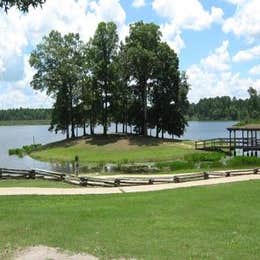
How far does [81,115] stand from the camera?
87812mm

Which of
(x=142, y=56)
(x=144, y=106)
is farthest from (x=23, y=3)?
(x=144, y=106)

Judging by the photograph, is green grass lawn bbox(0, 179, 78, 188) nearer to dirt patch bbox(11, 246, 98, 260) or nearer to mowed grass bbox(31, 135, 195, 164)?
dirt patch bbox(11, 246, 98, 260)

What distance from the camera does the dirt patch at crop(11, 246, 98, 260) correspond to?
13665mm

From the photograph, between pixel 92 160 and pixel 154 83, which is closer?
pixel 92 160

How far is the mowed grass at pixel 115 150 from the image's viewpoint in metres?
68.8

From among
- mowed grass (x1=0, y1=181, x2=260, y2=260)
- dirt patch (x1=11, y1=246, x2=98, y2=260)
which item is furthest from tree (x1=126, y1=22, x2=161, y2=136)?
dirt patch (x1=11, y1=246, x2=98, y2=260)

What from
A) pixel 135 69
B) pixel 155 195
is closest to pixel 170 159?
pixel 135 69

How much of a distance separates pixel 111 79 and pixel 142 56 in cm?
581

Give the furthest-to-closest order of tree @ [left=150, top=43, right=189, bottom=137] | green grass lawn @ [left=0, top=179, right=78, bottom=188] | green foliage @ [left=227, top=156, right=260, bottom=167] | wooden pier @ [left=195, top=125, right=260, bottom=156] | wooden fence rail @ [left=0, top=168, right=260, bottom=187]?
1. tree @ [left=150, top=43, right=189, bottom=137]
2. wooden pier @ [left=195, top=125, right=260, bottom=156]
3. green foliage @ [left=227, top=156, right=260, bottom=167]
4. wooden fence rail @ [left=0, top=168, right=260, bottom=187]
5. green grass lawn @ [left=0, top=179, right=78, bottom=188]

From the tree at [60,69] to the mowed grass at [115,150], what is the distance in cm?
736

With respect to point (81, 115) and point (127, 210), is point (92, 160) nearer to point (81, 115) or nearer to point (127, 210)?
point (81, 115)

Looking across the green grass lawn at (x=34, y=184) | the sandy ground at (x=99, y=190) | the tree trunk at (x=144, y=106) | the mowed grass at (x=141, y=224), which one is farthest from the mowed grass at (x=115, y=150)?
the mowed grass at (x=141, y=224)

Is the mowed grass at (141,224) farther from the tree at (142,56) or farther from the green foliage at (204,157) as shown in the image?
the tree at (142,56)

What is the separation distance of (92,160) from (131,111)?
67.8ft
